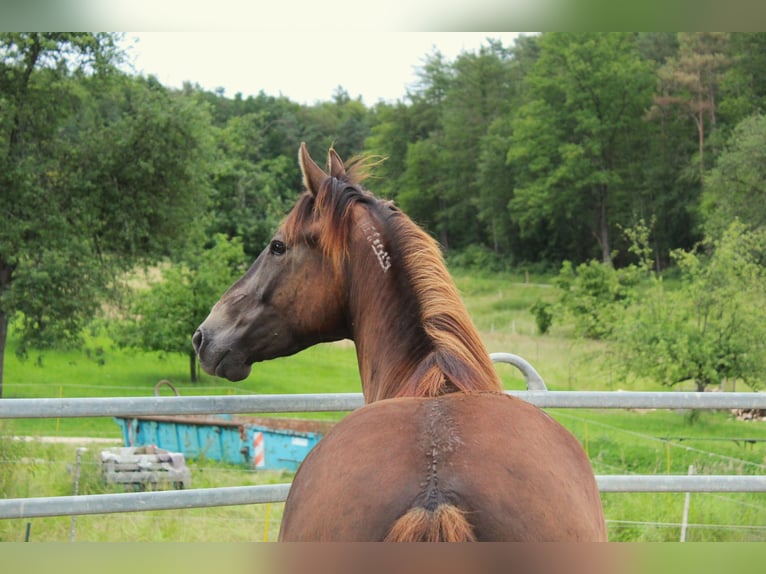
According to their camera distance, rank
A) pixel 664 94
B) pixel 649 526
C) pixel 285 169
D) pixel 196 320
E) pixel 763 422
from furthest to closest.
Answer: pixel 664 94 → pixel 285 169 → pixel 196 320 → pixel 763 422 → pixel 649 526

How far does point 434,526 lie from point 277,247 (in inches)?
65.1

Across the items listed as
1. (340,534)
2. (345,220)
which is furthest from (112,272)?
(340,534)

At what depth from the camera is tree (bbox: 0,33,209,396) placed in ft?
52.0

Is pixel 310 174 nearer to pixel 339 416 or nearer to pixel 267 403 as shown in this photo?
pixel 267 403

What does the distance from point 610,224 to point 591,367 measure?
22.2 metres

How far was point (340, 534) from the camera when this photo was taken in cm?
148

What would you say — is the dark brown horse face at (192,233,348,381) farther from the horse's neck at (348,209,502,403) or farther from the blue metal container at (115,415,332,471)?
the blue metal container at (115,415,332,471)

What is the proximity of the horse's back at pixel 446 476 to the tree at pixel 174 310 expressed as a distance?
1818 cm

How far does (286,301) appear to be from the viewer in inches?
110

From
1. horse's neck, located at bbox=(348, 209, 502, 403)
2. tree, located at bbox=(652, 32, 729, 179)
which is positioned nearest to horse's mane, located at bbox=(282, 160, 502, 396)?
horse's neck, located at bbox=(348, 209, 502, 403)

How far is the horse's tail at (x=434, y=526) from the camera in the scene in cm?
134

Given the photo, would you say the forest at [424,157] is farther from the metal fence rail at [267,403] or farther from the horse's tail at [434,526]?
the horse's tail at [434,526]

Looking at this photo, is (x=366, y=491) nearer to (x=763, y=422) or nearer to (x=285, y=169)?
(x=763, y=422)

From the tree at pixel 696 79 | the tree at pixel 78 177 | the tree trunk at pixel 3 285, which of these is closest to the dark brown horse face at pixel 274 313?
the tree at pixel 78 177
